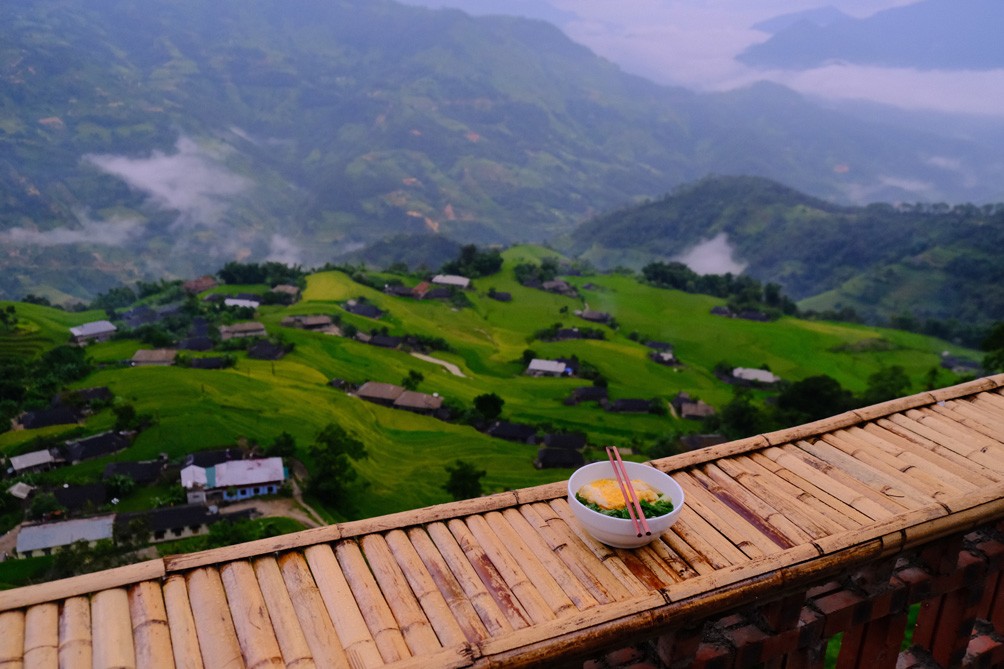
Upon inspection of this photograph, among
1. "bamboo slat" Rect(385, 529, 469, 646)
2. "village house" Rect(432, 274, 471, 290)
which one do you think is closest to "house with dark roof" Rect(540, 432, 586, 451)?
"bamboo slat" Rect(385, 529, 469, 646)

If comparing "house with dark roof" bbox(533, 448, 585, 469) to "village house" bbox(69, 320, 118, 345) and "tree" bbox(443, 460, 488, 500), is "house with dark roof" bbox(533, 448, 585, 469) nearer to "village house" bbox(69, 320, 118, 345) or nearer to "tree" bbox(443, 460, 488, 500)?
"tree" bbox(443, 460, 488, 500)

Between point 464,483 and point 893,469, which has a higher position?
point 893,469

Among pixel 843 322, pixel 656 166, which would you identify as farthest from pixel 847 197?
pixel 843 322

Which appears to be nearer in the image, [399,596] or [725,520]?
[399,596]

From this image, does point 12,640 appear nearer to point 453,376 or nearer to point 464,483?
point 464,483

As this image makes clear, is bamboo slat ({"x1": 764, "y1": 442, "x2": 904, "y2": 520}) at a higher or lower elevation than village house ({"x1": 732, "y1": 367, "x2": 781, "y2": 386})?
higher

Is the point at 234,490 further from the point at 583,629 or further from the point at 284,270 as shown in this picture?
the point at 284,270

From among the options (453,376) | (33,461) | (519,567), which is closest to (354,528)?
(519,567)
